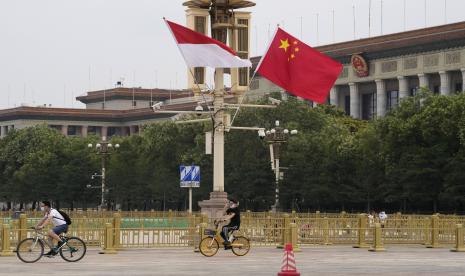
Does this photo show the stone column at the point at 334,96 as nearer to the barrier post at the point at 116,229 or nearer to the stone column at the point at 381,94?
the stone column at the point at 381,94

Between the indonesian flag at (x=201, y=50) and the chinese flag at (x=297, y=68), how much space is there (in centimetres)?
169

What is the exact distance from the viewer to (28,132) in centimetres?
13288

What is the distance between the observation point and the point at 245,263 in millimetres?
30969

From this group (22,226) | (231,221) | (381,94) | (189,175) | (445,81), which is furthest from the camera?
(381,94)

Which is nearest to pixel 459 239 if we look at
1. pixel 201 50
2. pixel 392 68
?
pixel 201 50

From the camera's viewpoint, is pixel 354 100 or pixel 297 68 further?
pixel 354 100

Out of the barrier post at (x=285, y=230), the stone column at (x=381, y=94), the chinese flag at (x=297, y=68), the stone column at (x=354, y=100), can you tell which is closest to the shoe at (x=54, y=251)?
the barrier post at (x=285, y=230)

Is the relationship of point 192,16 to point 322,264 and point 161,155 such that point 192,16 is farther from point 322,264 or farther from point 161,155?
point 161,155

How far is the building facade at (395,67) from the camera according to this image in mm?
113375

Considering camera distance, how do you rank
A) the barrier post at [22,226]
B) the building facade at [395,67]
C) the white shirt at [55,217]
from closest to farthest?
the white shirt at [55,217]
the barrier post at [22,226]
the building facade at [395,67]

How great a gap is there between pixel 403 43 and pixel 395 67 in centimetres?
510

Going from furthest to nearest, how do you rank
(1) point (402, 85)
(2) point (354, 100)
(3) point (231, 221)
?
(2) point (354, 100) → (1) point (402, 85) → (3) point (231, 221)

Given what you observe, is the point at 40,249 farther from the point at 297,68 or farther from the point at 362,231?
the point at 362,231

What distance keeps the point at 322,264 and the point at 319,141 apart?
2086 inches
